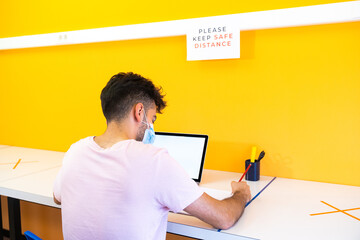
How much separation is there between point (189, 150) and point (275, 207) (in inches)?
21.6

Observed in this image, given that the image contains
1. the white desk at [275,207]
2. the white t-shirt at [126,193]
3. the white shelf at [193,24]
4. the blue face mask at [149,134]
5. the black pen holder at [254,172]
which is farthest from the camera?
the black pen holder at [254,172]

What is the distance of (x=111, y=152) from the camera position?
3.31 ft

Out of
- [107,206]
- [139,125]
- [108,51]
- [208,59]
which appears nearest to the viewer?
[107,206]

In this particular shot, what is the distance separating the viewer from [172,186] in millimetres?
966

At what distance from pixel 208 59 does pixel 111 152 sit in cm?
97

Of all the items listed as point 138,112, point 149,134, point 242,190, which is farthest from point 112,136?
point 242,190

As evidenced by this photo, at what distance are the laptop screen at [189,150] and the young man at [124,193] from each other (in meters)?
0.53

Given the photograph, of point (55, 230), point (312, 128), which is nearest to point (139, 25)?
point (312, 128)

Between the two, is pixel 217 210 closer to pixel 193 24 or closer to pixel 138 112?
pixel 138 112

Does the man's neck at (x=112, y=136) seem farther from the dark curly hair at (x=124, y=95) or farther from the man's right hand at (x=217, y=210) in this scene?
the man's right hand at (x=217, y=210)

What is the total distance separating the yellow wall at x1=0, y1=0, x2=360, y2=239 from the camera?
1.59 metres

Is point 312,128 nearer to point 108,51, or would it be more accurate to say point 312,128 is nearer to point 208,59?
point 208,59

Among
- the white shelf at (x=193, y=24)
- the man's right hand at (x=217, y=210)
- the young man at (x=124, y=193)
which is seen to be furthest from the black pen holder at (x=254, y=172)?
the white shelf at (x=193, y=24)

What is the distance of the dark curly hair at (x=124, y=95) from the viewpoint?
1149 millimetres
